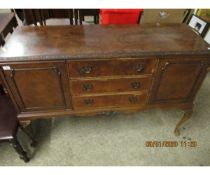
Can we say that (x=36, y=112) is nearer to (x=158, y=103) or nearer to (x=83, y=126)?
(x=83, y=126)

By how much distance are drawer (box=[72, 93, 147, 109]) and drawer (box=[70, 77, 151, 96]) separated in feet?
0.18

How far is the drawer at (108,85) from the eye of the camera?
3.79ft

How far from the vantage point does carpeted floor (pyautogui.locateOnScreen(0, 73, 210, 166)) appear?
1450mm

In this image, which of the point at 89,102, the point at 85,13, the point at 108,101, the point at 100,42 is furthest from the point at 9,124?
the point at 85,13

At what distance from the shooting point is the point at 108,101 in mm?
1283

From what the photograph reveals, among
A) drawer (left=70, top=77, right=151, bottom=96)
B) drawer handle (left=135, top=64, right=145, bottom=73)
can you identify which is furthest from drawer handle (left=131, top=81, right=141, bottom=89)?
drawer handle (left=135, top=64, right=145, bottom=73)

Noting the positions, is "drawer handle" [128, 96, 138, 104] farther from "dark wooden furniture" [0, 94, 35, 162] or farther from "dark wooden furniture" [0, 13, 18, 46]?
"dark wooden furniture" [0, 13, 18, 46]

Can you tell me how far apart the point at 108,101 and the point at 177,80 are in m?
0.50

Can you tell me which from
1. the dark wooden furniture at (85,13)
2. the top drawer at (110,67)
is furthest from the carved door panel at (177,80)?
the dark wooden furniture at (85,13)

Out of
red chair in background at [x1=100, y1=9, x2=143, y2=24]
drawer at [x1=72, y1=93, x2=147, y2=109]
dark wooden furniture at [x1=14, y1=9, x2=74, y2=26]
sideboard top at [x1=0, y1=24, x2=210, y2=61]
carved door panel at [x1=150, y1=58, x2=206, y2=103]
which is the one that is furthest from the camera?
dark wooden furniture at [x1=14, y1=9, x2=74, y2=26]

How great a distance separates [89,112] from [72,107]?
0.43 ft

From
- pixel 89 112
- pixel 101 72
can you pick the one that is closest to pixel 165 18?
pixel 101 72

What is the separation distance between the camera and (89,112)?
1.32 metres

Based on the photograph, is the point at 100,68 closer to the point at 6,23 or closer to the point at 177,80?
the point at 177,80
